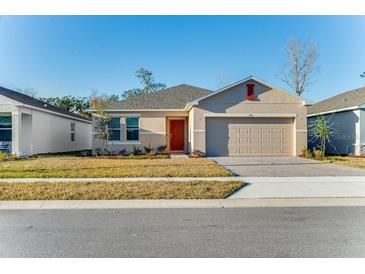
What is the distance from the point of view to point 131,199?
8.50m

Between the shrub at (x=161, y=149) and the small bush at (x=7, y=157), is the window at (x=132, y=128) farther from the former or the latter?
the small bush at (x=7, y=157)

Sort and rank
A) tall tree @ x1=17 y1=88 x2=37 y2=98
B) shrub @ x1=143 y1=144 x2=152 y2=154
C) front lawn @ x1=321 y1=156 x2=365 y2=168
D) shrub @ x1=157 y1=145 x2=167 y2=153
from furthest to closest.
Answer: tall tree @ x1=17 y1=88 x2=37 y2=98 → shrub @ x1=157 y1=145 x2=167 y2=153 → shrub @ x1=143 y1=144 x2=152 y2=154 → front lawn @ x1=321 y1=156 x2=365 y2=168

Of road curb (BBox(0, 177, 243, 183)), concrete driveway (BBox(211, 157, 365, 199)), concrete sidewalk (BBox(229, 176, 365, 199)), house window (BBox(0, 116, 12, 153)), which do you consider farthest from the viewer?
house window (BBox(0, 116, 12, 153))

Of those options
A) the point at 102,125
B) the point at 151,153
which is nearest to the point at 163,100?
the point at 102,125

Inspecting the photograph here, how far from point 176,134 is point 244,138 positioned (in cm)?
535

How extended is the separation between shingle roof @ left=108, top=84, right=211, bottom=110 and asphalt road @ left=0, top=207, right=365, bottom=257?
15996 mm

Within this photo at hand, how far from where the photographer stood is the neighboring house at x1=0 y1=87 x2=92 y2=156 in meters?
19.7

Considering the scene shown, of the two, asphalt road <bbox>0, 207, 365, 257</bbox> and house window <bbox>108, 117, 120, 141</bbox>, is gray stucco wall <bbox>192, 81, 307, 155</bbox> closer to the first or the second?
house window <bbox>108, 117, 120, 141</bbox>

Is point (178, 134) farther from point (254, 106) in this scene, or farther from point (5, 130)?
point (5, 130)

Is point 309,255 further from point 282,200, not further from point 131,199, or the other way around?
point 131,199

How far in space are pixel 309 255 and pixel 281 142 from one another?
16715 millimetres

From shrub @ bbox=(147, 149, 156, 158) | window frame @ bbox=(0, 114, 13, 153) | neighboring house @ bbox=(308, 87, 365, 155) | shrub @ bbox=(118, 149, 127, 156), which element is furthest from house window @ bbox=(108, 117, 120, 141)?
Answer: neighboring house @ bbox=(308, 87, 365, 155)

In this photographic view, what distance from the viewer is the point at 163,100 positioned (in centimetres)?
2430

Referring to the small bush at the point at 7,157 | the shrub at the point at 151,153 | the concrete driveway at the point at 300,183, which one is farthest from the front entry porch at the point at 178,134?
the concrete driveway at the point at 300,183
